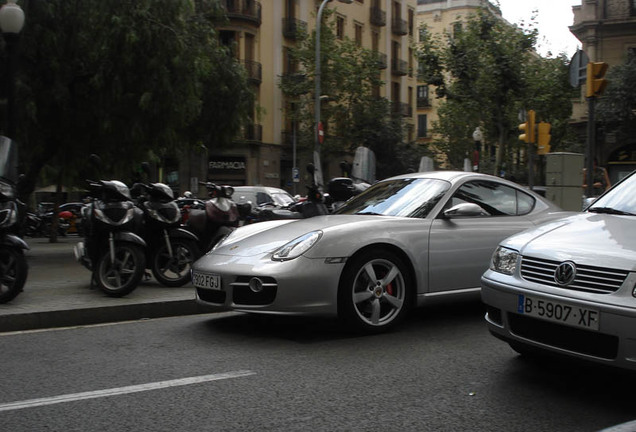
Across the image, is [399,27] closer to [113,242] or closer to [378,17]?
[378,17]

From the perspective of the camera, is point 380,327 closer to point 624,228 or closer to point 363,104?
point 624,228

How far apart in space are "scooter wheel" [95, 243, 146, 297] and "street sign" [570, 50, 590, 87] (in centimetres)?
814

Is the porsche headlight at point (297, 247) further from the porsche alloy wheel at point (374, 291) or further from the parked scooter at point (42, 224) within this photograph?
the parked scooter at point (42, 224)

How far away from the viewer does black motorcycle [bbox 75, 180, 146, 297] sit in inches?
295

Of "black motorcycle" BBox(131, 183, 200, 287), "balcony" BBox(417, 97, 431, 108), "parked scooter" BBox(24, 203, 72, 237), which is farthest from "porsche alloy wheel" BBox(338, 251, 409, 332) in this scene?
"balcony" BBox(417, 97, 431, 108)

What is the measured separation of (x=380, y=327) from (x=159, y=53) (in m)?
8.36

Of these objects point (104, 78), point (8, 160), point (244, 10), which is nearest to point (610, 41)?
point (244, 10)

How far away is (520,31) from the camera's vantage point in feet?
93.9

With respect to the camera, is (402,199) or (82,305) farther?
(82,305)

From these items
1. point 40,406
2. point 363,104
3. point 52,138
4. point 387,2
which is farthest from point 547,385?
point 387,2

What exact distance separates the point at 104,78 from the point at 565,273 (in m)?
10.2

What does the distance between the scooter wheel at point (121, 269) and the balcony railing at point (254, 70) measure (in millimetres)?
33123

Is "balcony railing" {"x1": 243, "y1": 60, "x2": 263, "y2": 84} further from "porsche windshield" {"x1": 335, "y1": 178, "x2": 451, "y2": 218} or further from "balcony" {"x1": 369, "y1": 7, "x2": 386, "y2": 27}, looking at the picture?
"porsche windshield" {"x1": 335, "y1": 178, "x2": 451, "y2": 218}

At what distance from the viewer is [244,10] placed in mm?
40062
